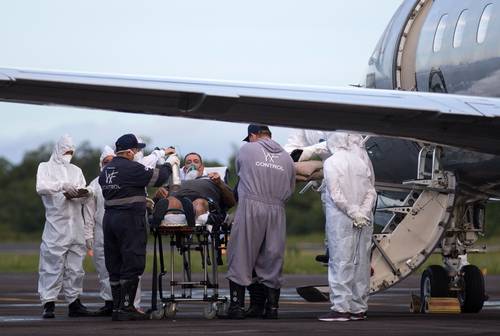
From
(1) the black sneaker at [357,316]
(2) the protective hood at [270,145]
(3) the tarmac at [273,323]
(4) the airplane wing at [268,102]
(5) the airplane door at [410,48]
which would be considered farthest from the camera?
(5) the airplane door at [410,48]

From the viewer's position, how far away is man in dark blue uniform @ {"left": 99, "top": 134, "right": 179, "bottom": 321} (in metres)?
17.6

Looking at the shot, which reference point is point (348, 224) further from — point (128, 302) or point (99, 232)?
point (99, 232)

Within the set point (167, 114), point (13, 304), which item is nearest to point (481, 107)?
point (167, 114)

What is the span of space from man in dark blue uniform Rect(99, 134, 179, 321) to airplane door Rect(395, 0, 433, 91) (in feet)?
13.6

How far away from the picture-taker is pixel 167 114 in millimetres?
13648

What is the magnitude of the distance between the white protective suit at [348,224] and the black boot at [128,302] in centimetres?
236

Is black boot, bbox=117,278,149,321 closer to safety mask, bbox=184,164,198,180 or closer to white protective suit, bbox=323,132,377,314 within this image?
safety mask, bbox=184,164,198,180

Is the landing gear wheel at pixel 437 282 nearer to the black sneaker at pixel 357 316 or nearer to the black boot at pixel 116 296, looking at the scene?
the black sneaker at pixel 357 316

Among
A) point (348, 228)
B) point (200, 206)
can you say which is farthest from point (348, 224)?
point (200, 206)

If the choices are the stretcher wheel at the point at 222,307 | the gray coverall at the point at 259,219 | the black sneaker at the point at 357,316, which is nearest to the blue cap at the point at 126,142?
the gray coverall at the point at 259,219

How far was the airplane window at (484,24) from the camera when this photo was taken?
58.5ft

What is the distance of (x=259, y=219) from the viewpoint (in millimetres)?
17859

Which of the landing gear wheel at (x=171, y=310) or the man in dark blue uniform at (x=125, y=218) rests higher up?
the man in dark blue uniform at (x=125, y=218)

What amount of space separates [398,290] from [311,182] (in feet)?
27.2
